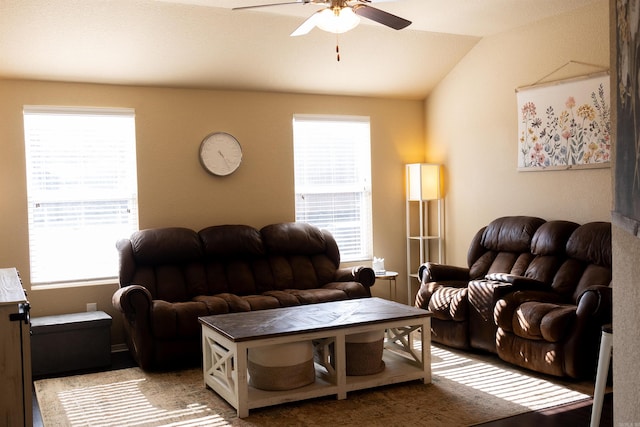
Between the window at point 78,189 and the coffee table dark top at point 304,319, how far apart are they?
174 cm

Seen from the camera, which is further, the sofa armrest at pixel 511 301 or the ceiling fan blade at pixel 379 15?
the sofa armrest at pixel 511 301

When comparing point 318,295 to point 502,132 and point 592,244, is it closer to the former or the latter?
point 592,244

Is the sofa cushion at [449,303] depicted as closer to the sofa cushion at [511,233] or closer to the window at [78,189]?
the sofa cushion at [511,233]

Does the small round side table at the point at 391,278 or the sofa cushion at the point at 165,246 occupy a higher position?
the sofa cushion at the point at 165,246

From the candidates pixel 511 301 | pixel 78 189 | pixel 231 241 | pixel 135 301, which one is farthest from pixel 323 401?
pixel 78 189

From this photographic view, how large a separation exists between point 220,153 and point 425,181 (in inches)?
82.0

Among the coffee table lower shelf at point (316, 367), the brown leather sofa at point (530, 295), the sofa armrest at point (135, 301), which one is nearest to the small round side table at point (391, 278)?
the brown leather sofa at point (530, 295)

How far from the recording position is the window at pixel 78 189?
18.4 feet

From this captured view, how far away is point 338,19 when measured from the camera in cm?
378

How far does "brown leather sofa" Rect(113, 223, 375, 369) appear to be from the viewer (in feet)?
16.4

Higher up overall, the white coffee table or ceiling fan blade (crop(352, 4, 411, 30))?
ceiling fan blade (crop(352, 4, 411, 30))

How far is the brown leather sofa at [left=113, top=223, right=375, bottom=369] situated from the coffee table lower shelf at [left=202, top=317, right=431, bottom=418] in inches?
21.8

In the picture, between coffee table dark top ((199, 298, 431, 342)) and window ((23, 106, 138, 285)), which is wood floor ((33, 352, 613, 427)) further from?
window ((23, 106, 138, 285))

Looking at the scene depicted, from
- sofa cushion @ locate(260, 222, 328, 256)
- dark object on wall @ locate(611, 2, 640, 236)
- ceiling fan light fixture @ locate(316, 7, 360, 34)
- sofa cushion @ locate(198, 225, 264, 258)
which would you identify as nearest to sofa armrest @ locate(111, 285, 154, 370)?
sofa cushion @ locate(198, 225, 264, 258)
